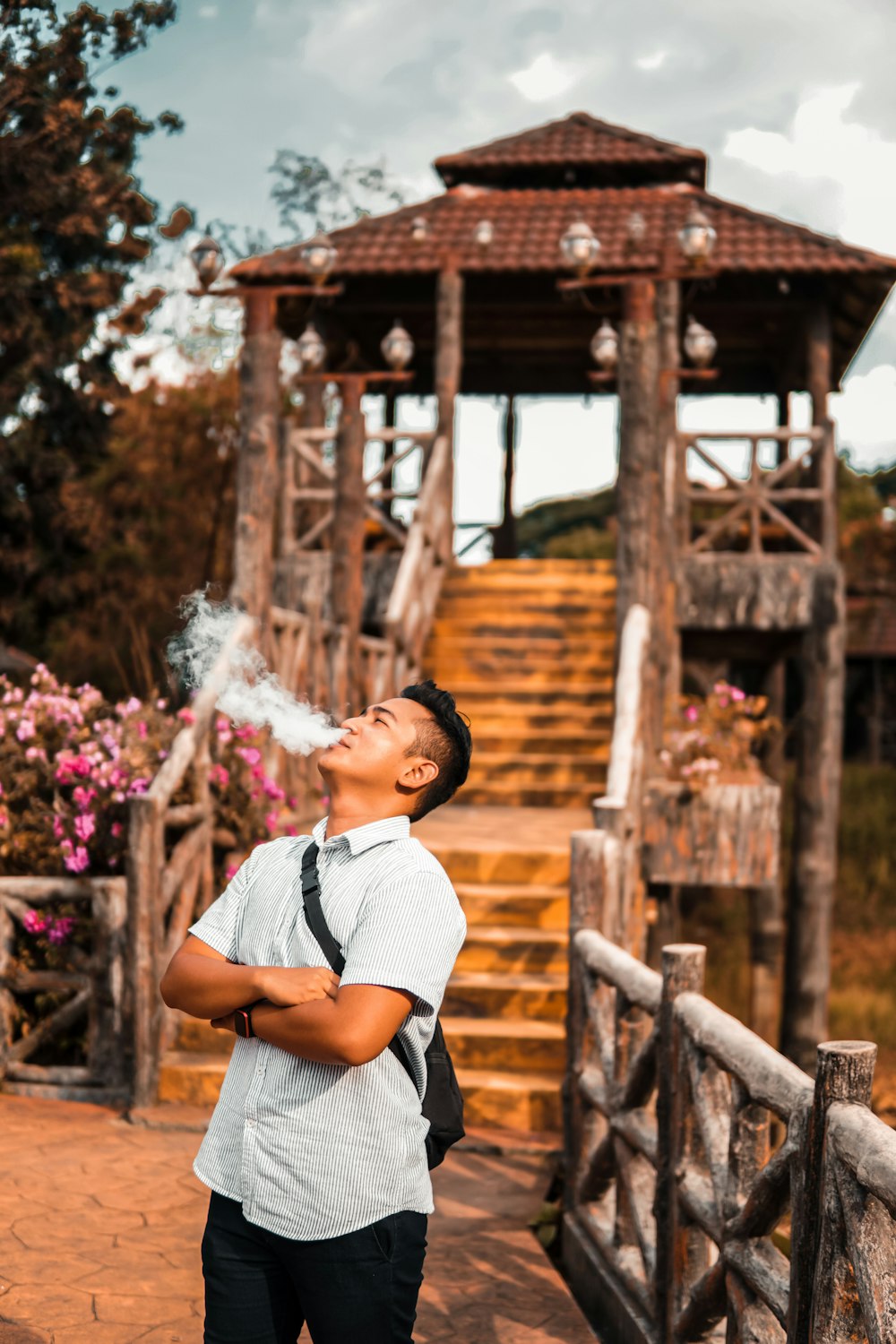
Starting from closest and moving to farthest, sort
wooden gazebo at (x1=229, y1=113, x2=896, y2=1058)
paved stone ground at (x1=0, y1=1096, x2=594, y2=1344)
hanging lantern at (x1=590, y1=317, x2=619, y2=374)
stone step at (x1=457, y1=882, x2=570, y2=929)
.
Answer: paved stone ground at (x1=0, y1=1096, x2=594, y2=1344)
stone step at (x1=457, y1=882, x2=570, y2=929)
wooden gazebo at (x1=229, y1=113, x2=896, y2=1058)
hanging lantern at (x1=590, y1=317, x2=619, y2=374)

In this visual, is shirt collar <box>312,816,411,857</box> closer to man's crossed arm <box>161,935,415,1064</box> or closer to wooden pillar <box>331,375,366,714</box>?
man's crossed arm <box>161,935,415,1064</box>

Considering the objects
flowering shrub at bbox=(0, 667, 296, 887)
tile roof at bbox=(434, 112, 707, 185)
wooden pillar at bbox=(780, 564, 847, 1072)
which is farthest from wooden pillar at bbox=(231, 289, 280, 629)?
tile roof at bbox=(434, 112, 707, 185)

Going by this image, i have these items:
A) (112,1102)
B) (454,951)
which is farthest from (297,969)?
(112,1102)

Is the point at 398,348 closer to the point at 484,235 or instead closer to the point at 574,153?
the point at 484,235

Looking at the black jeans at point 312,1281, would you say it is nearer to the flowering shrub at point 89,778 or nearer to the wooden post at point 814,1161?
the wooden post at point 814,1161

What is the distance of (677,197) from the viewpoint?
1401cm

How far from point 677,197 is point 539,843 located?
8.87 meters

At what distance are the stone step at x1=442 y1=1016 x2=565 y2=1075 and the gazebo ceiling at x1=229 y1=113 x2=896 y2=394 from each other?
743 cm

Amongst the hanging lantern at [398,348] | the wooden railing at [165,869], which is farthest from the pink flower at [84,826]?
the hanging lantern at [398,348]

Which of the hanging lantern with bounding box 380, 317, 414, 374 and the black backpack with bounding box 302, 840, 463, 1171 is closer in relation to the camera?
the black backpack with bounding box 302, 840, 463, 1171

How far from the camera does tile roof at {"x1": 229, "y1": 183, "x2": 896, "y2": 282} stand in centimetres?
1234

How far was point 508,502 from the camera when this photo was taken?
1727 centimetres

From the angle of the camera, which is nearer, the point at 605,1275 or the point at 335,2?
the point at 605,1275

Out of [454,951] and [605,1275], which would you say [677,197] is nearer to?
[605,1275]
